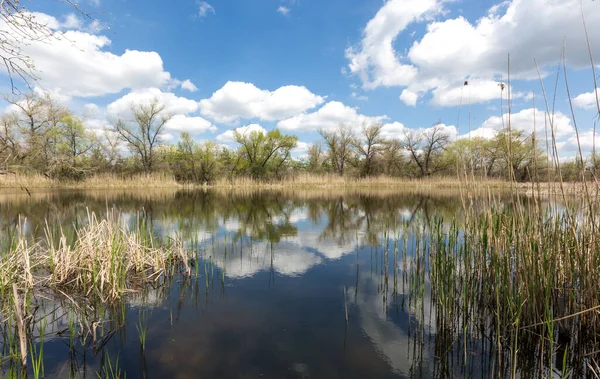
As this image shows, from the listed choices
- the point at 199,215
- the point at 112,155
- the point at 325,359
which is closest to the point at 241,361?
the point at 325,359

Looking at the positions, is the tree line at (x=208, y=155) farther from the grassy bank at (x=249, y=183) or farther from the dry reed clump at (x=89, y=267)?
the dry reed clump at (x=89, y=267)

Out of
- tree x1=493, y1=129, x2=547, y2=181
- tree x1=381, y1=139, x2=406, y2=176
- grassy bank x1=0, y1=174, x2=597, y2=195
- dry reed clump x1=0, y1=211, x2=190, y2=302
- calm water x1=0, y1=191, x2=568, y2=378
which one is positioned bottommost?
calm water x1=0, y1=191, x2=568, y2=378

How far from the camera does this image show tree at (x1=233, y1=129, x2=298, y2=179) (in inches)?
1368

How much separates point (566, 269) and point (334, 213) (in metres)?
9.73

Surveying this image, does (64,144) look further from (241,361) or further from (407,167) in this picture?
(407,167)

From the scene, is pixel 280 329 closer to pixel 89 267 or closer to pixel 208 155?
pixel 89 267

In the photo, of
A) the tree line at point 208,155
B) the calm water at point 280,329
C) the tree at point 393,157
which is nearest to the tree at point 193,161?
the tree line at point 208,155

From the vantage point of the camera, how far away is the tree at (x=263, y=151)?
114ft

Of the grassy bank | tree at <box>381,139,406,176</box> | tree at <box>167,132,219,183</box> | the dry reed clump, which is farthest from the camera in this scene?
tree at <box>381,139,406,176</box>

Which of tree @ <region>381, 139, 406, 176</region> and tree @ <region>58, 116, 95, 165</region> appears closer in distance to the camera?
tree @ <region>58, 116, 95, 165</region>

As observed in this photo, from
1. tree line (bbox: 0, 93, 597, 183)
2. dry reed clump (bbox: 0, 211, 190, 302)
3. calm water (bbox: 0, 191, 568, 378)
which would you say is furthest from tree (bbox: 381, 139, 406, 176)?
dry reed clump (bbox: 0, 211, 190, 302)

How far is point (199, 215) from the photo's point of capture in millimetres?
11609

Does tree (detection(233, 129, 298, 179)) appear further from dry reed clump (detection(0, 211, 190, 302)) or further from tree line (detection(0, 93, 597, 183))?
dry reed clump (detection(0, 211, 190, 302))

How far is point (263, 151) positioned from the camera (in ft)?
116
